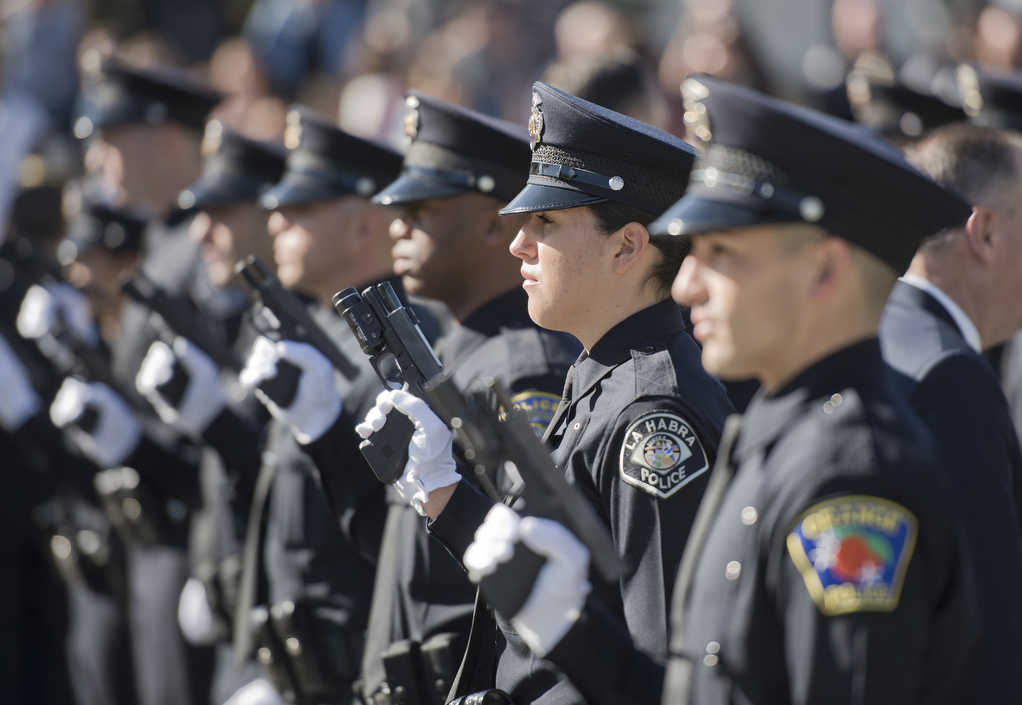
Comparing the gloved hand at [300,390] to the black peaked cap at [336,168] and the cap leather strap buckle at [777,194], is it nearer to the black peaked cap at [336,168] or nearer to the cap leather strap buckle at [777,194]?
the black peaked cap at [336,168]

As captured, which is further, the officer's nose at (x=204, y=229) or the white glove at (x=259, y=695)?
the officer's nose at (x=204, y=229)

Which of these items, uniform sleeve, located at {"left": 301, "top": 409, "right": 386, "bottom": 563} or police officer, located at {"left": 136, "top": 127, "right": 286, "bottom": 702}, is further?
police officer, located at {"left": 136, "top": 127, "right": 286, "bottom": 702}

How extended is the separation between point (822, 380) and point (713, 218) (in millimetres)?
326

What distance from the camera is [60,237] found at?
291 inches

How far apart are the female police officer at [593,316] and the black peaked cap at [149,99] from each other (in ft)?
14.6

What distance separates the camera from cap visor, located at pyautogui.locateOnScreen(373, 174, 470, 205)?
358 centimetres

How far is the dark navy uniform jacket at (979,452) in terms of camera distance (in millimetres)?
2264

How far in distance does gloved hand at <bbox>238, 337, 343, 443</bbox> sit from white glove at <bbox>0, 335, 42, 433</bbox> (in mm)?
2822

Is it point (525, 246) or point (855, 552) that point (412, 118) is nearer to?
point (525, 246)

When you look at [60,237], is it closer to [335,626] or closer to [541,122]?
[335,626]

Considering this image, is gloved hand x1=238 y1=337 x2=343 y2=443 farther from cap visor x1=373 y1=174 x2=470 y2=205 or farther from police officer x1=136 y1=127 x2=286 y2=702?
police officer x1=136 y1=127 x2=286 y2=702

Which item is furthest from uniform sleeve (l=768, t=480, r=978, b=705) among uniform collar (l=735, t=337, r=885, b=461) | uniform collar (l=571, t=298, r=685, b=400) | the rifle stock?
uniform collar (l=571, t=298, r=685, b=400)

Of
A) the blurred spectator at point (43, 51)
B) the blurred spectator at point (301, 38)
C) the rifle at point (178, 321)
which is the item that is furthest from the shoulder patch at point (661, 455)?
the blurred spectator at point (43, 51)

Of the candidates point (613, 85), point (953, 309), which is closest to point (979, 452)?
point (953, 309)
